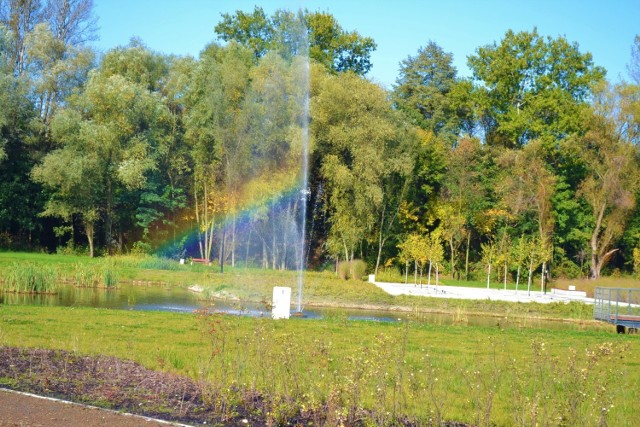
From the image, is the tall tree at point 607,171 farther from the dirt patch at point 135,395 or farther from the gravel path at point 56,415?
the gravel path at point 56,415

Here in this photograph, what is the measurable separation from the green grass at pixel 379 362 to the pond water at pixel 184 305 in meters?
3.85

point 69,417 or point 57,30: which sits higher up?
point 57,30

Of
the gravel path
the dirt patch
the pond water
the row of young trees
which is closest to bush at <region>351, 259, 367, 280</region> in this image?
the row of young trees

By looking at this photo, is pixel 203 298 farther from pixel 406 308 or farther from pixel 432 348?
pixel 432 348

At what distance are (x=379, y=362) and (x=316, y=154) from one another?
32.5 m

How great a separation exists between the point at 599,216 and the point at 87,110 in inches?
1245

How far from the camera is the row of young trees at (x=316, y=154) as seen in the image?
126 ft

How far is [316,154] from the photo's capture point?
39.7 m

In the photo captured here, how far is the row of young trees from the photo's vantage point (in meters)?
38.4

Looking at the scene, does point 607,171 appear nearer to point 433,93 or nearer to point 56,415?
point 433,93

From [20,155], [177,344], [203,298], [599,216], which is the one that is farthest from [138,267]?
[599,216]

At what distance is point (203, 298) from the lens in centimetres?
2467

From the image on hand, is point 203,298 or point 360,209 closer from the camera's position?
point 203,298

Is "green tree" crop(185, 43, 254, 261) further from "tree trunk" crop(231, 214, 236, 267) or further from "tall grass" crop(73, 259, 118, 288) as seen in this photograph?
"tall grass" crop(73, 259, 118, 288)
